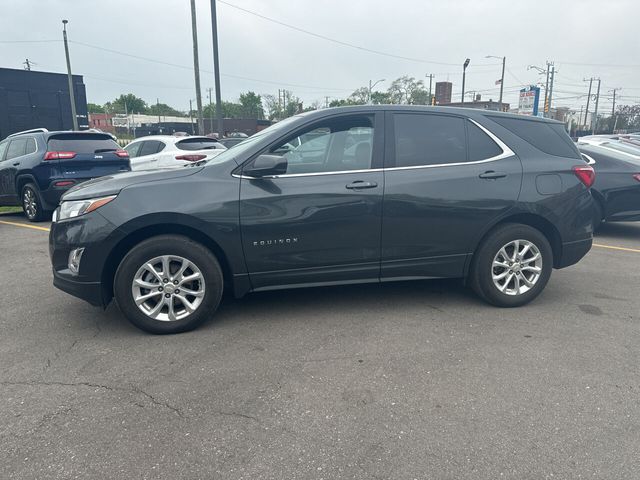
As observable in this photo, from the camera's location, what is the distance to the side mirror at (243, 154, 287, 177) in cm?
363

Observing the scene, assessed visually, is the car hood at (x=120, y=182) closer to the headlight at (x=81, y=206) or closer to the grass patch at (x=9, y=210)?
the headlight at (x=81, y=206)

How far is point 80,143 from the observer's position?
28.2 feet

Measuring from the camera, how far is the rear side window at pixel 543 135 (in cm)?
437

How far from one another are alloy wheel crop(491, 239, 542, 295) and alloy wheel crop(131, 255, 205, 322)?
8.54 feet

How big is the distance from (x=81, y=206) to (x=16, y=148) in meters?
6.95

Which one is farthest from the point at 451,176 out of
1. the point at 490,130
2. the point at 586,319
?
the point at 586,319

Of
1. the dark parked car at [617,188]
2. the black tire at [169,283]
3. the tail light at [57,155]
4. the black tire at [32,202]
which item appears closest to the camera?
the black tire at [169,283]

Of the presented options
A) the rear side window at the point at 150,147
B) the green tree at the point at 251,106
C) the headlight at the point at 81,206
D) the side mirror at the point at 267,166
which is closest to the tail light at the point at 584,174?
the side mirror at the point at 267,166

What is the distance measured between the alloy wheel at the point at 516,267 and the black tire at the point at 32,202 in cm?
791

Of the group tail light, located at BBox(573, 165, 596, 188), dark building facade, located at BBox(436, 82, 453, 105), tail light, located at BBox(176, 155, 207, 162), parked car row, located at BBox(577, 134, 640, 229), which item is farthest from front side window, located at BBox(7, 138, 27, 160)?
dark building facade, located at BBox(436, 82, 453, 105)

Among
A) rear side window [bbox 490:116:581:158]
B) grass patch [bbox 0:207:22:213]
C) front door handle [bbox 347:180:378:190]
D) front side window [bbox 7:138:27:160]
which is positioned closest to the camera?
front door handle [bbox 347:180:378:190]

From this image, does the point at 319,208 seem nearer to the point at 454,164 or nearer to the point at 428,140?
the point at 428,140

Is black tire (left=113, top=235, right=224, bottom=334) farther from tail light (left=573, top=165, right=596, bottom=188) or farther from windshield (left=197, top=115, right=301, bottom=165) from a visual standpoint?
tail light (left=573, top=165, right=596, bottom=188)

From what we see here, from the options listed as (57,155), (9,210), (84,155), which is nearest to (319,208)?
(84,155)
